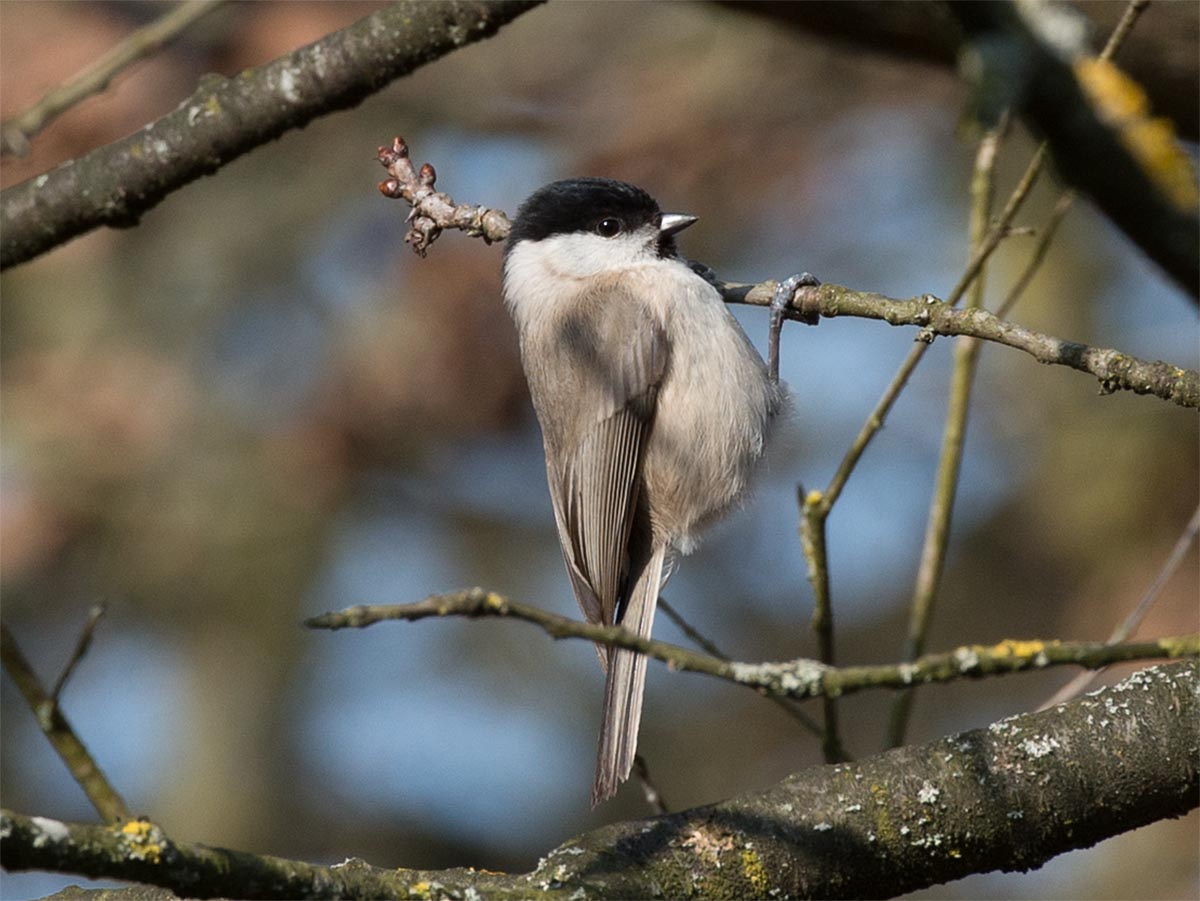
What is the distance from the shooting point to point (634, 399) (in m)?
3.53

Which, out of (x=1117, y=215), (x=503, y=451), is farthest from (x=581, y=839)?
(x=503, y=451)

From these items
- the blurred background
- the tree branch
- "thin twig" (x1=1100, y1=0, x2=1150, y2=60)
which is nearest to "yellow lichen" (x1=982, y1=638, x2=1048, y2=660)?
the tree branch

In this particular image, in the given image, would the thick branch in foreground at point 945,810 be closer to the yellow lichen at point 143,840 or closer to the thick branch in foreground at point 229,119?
the yellow lichen at point 143,840

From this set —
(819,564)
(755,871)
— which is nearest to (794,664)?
(755,871)

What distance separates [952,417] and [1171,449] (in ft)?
10.4

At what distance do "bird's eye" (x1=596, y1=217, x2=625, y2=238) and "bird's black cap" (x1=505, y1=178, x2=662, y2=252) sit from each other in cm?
1

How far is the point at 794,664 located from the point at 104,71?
6.44ft

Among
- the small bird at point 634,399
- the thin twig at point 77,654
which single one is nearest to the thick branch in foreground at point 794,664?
the thin twig at point 77,654

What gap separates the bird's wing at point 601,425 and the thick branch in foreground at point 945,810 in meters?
1.34

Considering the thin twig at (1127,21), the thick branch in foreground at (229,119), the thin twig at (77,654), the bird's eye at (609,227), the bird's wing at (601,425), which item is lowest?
the thin twig at (77,654)

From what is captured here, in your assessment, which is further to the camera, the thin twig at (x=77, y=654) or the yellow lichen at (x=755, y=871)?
the thin twig at (x=77, y=654)

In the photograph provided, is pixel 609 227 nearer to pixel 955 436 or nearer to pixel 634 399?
pixel 634 399

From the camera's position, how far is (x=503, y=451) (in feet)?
23.2

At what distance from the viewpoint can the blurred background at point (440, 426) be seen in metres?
6.24
